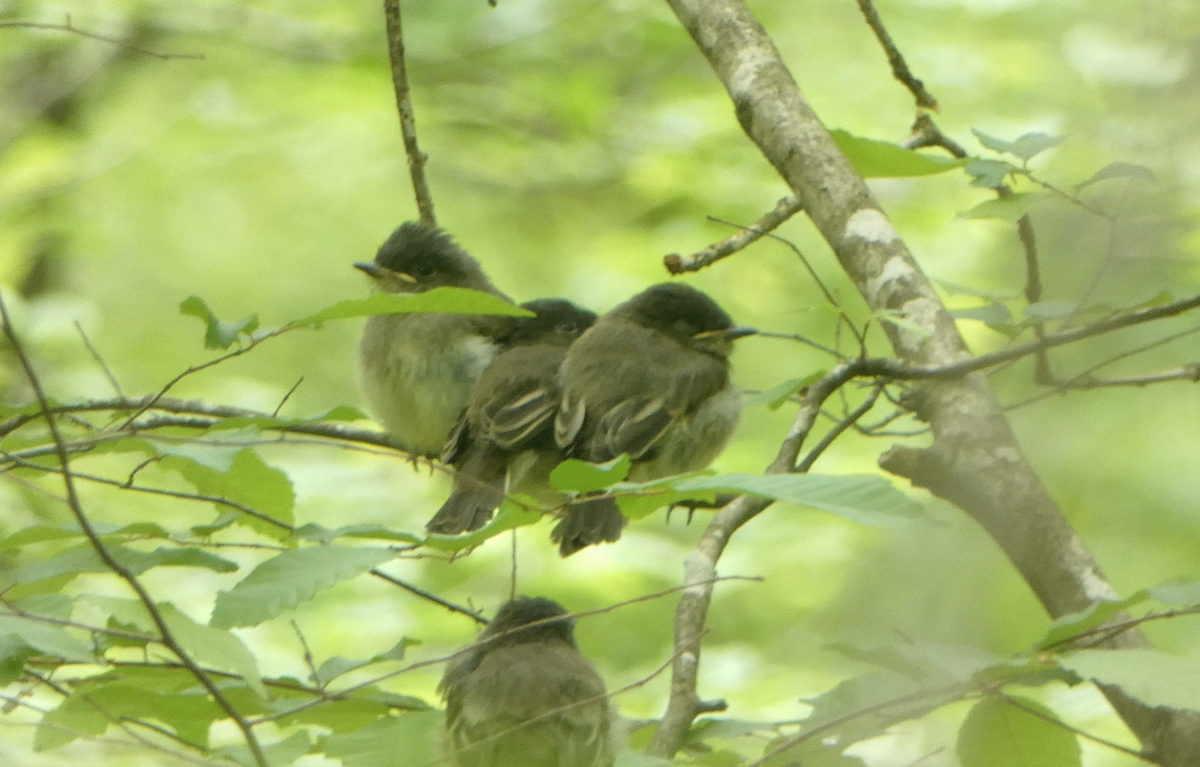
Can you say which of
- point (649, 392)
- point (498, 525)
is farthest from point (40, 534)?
point (649, 392)

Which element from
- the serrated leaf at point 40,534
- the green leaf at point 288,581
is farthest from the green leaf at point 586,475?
the serrated leaf at point 40,534

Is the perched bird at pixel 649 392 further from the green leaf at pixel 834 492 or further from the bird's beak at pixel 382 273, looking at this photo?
the green leaf at pixel 834 492

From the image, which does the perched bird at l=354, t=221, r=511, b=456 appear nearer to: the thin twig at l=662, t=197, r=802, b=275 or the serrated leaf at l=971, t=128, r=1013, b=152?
the thin twig at l=662, t=197, r=802, b=275

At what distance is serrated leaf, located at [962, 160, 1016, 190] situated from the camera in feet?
9.70

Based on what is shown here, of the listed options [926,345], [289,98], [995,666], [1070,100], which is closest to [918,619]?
[995,666]

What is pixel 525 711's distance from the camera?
8.59 feet

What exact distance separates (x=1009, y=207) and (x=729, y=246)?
3.31 ft

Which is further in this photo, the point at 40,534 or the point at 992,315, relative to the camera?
the point at 992,315

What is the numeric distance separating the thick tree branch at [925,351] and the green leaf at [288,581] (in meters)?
1.15

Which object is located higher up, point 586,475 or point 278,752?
point 586,475

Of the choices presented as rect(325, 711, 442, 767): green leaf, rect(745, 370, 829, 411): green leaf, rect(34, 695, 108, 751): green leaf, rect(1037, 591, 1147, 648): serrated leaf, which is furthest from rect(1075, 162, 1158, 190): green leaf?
rect(34, 695, 108, 751): green leaf

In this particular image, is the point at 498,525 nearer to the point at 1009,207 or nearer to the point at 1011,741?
the point at 1011,741

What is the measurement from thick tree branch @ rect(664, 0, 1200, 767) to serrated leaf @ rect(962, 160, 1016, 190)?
0.87 ft

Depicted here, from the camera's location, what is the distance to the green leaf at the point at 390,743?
219 centimetres
